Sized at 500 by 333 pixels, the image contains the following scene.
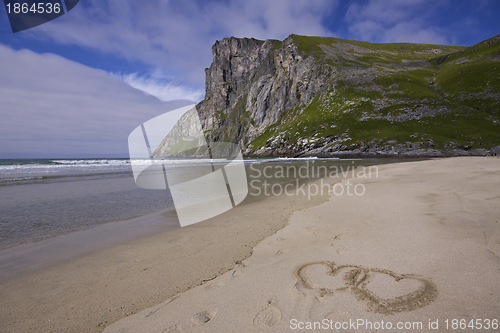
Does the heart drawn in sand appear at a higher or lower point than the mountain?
lower

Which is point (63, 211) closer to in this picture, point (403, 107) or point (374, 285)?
point (374, 285)

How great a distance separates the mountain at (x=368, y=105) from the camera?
163 feet

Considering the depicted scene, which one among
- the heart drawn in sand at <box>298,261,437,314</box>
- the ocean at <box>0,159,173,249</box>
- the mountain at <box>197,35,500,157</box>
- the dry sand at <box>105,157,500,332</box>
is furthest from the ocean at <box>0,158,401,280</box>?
the mountain at <box>197,35,500,157</box>

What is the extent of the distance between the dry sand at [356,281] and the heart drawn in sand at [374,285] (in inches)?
0.4

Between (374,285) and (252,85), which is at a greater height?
(252,85)

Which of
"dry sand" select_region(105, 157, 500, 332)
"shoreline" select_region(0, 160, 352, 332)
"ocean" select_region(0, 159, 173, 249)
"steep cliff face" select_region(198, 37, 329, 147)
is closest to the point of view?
"dry sand" select_region(105, 157, 500, 332)

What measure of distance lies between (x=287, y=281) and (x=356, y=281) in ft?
3.08

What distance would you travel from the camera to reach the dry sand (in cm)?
244

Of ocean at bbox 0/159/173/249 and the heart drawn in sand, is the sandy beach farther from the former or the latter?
ocean at bbox 0/159/173/249

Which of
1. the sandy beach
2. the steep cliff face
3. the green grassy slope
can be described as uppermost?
the steep cliff face

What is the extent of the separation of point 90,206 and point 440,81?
99993 millimetres

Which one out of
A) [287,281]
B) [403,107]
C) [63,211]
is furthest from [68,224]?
[403,107]

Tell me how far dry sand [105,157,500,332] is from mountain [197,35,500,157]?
50.6m

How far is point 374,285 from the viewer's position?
291 centimetres
